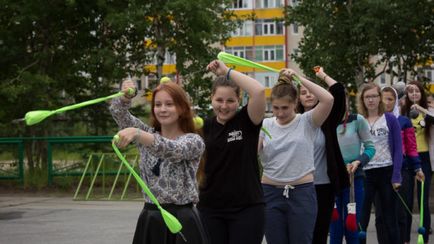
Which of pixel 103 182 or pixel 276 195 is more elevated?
pixel 276 195

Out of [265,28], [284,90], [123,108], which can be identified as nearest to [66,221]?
[284,90]

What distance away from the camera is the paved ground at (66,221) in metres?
10.9

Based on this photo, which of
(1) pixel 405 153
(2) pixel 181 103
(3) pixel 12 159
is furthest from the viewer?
(3) pixel 12 159

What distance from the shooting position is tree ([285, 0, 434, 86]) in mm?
20219

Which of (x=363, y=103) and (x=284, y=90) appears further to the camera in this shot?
(x=363, y=103)

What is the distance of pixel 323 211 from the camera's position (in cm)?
714

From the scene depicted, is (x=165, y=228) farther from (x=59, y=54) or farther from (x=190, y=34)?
(x=59, y=54)

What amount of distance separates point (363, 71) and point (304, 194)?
55.8 feet

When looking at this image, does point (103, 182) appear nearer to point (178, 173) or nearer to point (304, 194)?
point (304, 194)

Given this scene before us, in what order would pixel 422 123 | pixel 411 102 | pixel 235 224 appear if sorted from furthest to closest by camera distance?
pixel 422 123, pixel 411 102, pixel 235 224

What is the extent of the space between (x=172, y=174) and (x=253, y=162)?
3.28 ft

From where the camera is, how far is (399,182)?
868cm

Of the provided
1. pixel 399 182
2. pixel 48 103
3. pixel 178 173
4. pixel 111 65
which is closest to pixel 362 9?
pixel 111 65

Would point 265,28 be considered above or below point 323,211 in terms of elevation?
above
